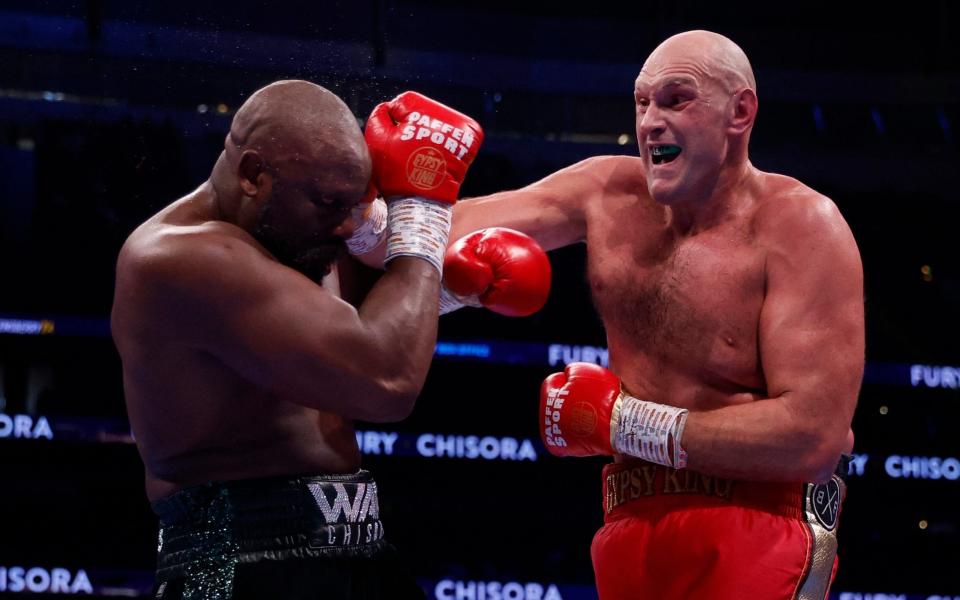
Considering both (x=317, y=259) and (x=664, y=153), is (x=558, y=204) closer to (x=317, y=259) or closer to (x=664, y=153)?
(x=664, y=153)

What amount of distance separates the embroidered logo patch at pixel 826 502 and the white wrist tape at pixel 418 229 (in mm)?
990

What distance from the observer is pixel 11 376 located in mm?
4992

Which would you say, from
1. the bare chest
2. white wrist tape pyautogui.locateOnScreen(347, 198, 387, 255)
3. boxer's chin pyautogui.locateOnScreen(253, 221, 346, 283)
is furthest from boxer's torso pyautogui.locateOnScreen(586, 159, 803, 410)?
→ boxer's chin pyautogui.locateOnScreen(253, 221, 346, 283)

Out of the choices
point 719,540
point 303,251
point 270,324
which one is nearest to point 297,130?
point 303,251

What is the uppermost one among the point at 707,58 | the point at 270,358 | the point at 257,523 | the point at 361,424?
the point at 707,58

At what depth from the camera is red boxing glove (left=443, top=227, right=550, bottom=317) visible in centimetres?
232

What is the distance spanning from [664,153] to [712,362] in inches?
19.0

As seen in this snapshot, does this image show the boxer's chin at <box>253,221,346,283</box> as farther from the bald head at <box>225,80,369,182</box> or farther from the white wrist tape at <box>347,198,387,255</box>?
the white wrist tape at <box>347,198,387,255</box>

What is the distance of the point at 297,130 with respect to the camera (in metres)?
1.85

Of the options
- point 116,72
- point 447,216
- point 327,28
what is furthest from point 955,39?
point 447,216

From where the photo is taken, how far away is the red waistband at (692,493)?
2.31 m

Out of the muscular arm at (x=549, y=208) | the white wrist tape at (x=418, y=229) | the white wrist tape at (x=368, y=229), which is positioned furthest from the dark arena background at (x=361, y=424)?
the white wrist tape at (x=418, y=229)

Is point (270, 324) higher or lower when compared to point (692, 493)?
higher

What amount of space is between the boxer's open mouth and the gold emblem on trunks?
0.68 meters
